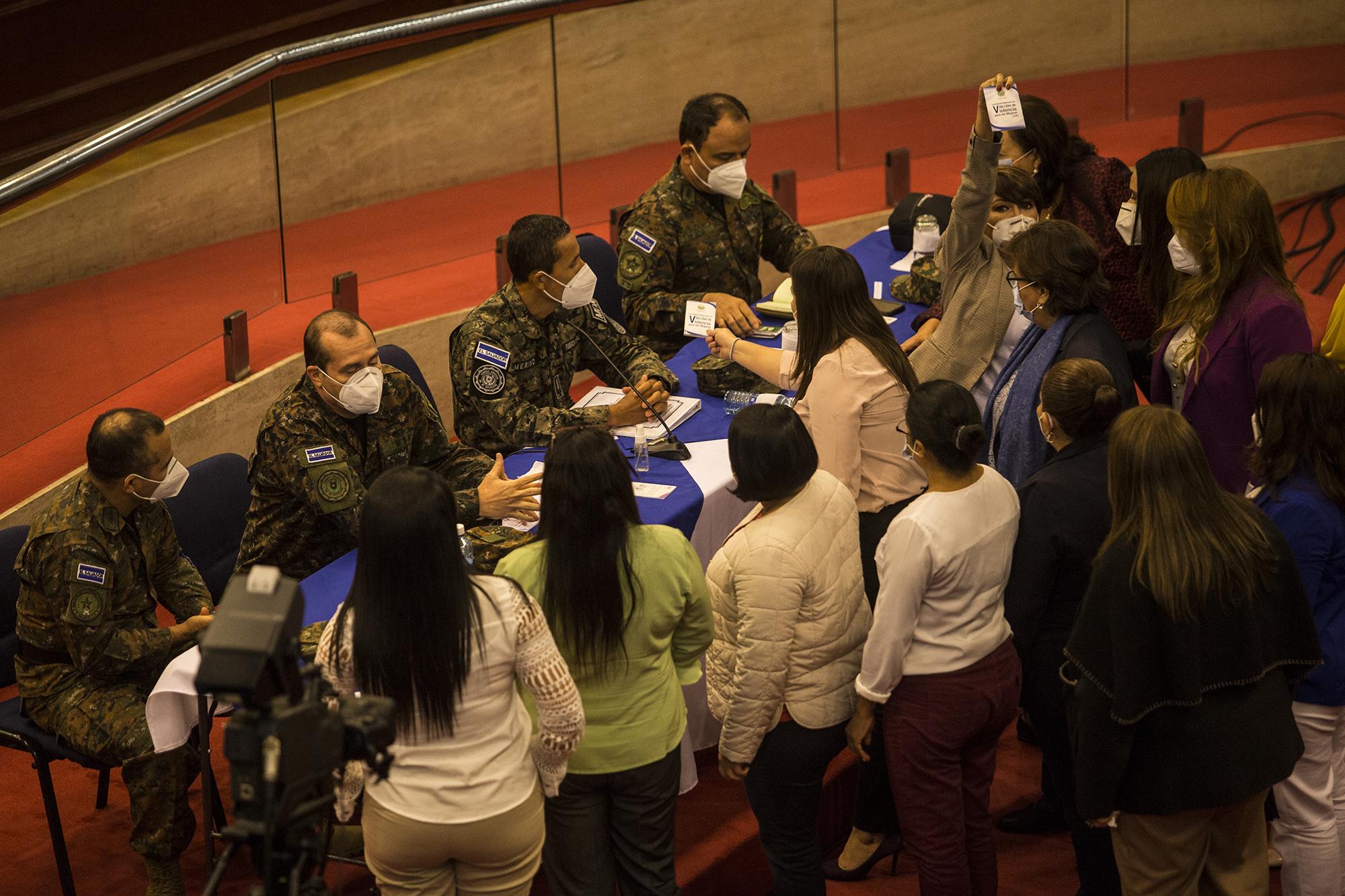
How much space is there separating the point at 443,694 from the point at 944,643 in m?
1.13

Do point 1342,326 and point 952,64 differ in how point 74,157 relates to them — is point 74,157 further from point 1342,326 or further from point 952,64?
point 952,64

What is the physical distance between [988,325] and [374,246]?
304 cm

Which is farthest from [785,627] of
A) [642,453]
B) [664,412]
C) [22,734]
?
[22,734]

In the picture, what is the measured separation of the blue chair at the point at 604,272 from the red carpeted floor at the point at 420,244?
2.85 ft

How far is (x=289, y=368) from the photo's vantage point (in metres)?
5.29

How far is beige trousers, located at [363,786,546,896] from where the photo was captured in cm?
244

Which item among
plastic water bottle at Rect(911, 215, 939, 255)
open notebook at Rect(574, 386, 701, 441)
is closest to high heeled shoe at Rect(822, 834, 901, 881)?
open notebook at Rect(574, 386, 701, 441)

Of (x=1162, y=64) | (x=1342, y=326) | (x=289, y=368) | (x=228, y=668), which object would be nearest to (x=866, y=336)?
(x=1342, y=326)

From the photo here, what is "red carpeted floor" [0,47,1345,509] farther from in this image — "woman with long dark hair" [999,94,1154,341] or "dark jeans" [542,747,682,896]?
"dark jeans" [542,747,682,896]

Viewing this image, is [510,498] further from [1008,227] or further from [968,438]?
[1008,227]

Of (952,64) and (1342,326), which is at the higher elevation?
(952,64)

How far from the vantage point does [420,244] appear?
240 inches

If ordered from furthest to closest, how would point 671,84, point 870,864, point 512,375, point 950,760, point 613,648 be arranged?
point 671,84 → point 512,375 → point 870,864 → point 950,760 → point 613,648

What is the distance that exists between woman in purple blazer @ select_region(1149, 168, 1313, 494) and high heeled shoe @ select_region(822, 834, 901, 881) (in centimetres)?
134
